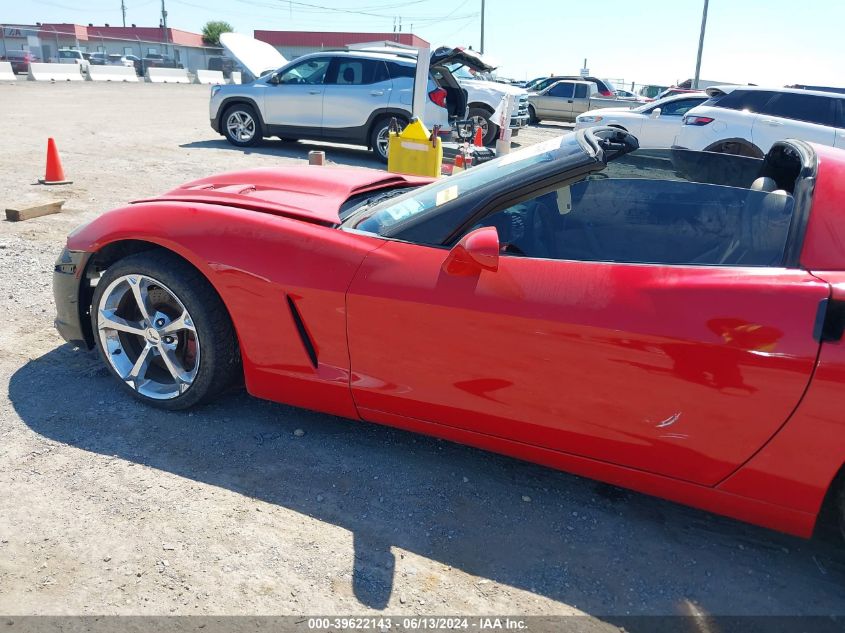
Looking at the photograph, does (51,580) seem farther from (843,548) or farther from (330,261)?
(843,548)

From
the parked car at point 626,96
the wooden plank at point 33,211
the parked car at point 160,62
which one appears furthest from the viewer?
the parked car at point 160,62

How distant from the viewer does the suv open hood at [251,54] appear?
12422 mm

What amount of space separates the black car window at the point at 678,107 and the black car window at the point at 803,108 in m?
3.34

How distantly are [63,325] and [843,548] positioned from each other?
135 inches

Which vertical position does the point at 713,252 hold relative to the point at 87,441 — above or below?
above

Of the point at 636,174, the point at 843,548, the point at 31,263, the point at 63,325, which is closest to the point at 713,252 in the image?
the point at 636,174

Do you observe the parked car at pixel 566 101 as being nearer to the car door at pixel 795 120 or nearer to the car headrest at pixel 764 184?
the car door at pixel 795 120

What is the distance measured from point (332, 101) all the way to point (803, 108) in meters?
7.24

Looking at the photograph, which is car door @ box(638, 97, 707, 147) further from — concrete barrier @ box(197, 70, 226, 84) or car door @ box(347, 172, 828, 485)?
concrete barrier @ box(197, 70, 226, 84)

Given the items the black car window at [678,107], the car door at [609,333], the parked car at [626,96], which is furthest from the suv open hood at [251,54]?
the parked car at [626,96]

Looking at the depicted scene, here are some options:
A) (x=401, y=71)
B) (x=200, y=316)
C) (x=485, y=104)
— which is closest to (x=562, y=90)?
(x=485, y=104)

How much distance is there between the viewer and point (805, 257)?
2057mm

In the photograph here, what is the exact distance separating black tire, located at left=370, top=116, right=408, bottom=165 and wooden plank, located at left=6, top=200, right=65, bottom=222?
575cm

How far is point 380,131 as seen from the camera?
433 inches
